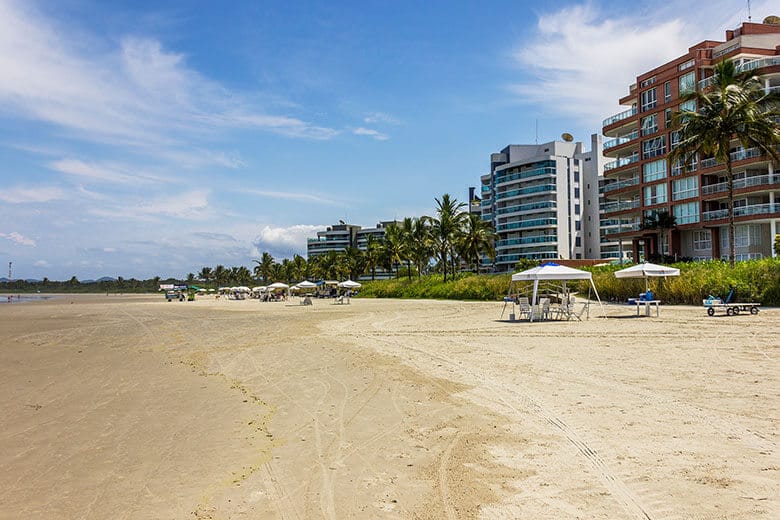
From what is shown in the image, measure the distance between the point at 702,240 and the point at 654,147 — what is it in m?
9.81

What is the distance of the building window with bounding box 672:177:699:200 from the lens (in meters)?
46.3

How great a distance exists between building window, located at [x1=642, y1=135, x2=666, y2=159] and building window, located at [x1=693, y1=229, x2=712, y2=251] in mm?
7991

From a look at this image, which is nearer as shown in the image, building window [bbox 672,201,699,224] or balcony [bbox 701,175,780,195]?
balcony [bbox 701,175,780,195]

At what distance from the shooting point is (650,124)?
51781 millimetres

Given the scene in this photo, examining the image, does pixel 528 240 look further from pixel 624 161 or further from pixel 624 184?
pixel 624 184

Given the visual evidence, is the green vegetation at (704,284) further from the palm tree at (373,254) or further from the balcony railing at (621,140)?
the palm tree at (373,254)

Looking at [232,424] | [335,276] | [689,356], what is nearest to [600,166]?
[335,276]

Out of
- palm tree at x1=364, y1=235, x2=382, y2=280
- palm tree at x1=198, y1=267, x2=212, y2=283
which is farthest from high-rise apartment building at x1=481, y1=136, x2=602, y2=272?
palm tree at x1=198, y1=267, x2=212, y2=283

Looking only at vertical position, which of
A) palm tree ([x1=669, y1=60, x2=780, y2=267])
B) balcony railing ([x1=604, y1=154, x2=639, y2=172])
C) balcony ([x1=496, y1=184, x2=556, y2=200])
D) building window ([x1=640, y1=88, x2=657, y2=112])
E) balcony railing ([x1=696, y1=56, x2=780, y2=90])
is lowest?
palm tree ([x1=669, y1=60, x2=780, y2=267])

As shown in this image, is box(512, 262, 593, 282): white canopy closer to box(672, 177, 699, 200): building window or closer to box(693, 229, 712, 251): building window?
box(693, 229, 712, 251): building window

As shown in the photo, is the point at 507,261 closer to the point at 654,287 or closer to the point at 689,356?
the point at 654,287

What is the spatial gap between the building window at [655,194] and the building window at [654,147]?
2.82m

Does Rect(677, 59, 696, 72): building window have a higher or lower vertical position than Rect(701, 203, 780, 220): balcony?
higher

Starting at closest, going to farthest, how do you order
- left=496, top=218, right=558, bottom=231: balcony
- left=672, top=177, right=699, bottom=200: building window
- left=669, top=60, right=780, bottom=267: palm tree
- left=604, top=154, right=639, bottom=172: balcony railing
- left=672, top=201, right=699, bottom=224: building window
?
left=669, top=60, right=780, bottom=267: palm tree < left=672, top=201, right=699, bottom=224: building window < left=672, top=177, right=699, bottom=200: building window < left=604, top=154, right=639, bottom=172: balcony railing < left=496, top=218, right=558, bottom=231: balcony
